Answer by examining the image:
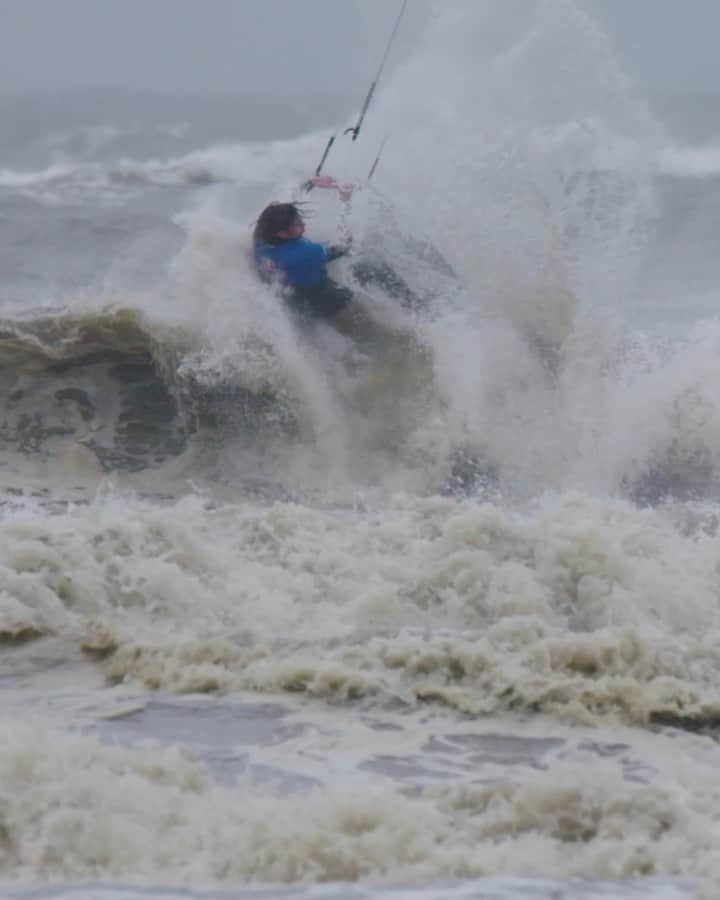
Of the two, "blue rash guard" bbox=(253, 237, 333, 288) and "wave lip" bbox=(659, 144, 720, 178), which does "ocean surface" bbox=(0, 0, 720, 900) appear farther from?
"wave lip" bbox=(659, 144, 720, 178)

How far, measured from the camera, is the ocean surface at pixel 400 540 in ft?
16.3

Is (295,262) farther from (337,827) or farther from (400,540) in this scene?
(337,827)

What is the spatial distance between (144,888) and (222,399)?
18.9 feet

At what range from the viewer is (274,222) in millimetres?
9586

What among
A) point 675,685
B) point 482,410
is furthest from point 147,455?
point 675,685

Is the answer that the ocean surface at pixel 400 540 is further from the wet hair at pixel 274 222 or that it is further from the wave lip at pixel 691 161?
the wave lip at pixel 691 161

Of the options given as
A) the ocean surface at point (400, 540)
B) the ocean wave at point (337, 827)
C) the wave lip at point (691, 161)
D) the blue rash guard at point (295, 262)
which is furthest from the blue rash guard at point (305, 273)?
the wave lip at point (691, 161)

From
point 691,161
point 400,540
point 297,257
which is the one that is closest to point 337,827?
point 400,540

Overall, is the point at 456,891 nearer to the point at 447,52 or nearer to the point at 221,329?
the point at 221,329

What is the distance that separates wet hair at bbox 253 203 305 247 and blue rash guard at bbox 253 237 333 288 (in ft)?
0.13

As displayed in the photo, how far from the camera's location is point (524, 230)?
1095 centimetres

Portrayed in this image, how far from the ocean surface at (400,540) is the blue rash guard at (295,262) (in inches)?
9.1

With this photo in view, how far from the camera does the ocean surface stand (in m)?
4.98

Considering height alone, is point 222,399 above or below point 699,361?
below
